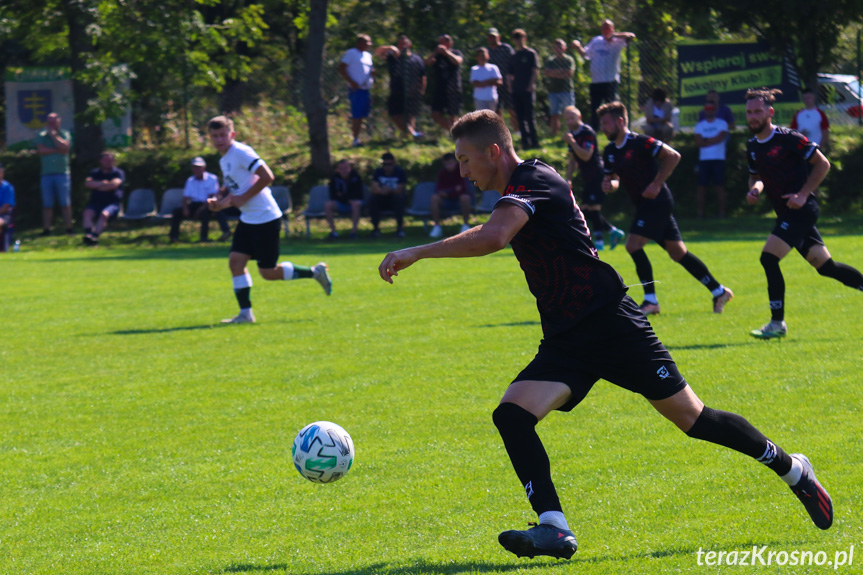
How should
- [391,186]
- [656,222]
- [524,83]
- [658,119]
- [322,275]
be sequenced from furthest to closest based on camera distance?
1. [524,83]
2. [658,119]
3. [391,186]
4. [322,275]
5. [656,222]

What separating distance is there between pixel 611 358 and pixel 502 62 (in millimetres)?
19482

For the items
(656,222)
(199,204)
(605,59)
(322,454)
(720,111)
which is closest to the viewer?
(322,454)

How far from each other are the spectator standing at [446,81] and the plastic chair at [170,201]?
20.2 ft

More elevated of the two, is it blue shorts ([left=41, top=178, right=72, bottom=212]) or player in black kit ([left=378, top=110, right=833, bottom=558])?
player in black kit ([left=378, top=110, right=833, bottom=558])

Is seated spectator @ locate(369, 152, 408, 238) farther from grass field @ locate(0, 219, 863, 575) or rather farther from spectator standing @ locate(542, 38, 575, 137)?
grass field @ locate(0, 219, 863, 575)

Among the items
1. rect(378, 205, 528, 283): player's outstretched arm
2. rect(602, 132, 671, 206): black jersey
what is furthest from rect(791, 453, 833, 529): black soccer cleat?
rect(602, 132, 671, 206): black jersey

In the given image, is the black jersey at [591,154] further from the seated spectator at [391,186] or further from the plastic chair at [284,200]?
the plastic chair at [284,200]

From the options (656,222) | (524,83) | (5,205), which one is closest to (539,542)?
(656,222)

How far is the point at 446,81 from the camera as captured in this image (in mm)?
23234

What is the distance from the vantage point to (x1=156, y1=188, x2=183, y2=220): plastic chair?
2330 cm

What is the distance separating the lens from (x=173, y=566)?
190 inches

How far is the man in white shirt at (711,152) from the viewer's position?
2109 cm

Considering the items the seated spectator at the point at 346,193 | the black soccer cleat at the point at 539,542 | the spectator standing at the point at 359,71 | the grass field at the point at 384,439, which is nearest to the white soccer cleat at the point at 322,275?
the grass field at the point at 384,439

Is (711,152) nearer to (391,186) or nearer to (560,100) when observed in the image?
(560,100)
